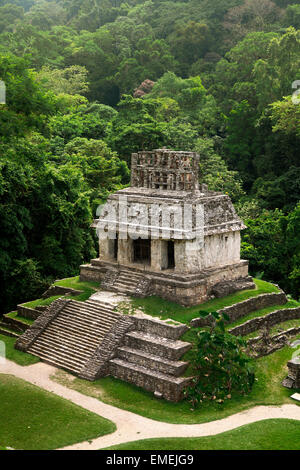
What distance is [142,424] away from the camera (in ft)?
53.3

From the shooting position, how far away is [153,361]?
60.3 feet

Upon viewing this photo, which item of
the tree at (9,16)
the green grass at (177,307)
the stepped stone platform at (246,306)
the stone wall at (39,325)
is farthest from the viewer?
the tree at (9,16)

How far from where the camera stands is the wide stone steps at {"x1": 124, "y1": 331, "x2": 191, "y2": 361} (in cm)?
1834

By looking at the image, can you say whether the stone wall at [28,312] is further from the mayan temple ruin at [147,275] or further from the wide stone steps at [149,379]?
the wide stone steps at [149,379]

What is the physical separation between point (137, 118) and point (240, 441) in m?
28.0

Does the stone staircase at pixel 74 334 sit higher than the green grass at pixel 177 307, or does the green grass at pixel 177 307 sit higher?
the green grass at pixel 177 307

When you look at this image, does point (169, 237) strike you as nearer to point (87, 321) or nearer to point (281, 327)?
point (87, 321)

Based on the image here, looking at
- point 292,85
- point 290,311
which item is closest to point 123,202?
point 290,311

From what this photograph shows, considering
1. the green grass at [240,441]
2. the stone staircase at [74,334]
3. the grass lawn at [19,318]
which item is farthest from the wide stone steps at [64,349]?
the green grass at [240,441]

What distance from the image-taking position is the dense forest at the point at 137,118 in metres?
25.2

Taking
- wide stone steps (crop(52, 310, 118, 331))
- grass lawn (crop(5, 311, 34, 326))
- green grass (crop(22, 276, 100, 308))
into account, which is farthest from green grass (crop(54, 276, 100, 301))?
grass lawn (crop(5, 311, 34, 326))

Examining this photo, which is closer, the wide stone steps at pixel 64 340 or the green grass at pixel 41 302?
the wide stone steps at pixel 64 340

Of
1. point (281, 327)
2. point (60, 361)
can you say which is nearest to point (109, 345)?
point (60, 361)
